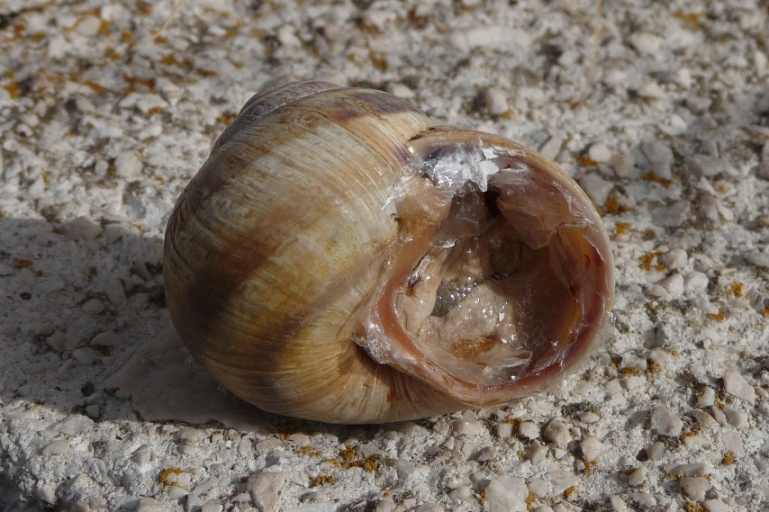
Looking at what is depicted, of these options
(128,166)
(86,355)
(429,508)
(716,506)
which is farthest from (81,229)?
(716,506)

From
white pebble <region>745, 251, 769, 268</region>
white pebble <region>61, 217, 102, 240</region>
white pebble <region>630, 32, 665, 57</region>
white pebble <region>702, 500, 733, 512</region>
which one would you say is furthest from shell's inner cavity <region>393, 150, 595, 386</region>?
white pebble <region>630, 32, 665, 57</region>

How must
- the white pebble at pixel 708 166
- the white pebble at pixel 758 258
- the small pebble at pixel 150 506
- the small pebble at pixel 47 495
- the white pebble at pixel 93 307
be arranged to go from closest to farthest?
1. the small pebble at pixel 150 506
2. the small pebble at pixel 47 495
3. the white pebble at pixel 93 307
4. the white pebble at pixel 758 258
5. the white pebble at pixel 708 166

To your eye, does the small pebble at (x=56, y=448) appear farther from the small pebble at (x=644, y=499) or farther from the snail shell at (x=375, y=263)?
the small pebble at (x=644, y=499)

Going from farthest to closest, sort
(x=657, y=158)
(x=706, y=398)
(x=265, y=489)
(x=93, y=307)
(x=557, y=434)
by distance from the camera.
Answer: (x=657, y=158) → (x=93, y=307) → (x=706, y=398) → (x=557, y=434) → (x=265, y=489)

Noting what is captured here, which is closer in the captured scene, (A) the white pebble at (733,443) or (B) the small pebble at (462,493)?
(B) the small pebble at (462,493)

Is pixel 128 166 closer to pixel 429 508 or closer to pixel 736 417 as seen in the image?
pixel 429 508

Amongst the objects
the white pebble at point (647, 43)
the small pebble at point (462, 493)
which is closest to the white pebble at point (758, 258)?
the white pebble at point (647, 43)
